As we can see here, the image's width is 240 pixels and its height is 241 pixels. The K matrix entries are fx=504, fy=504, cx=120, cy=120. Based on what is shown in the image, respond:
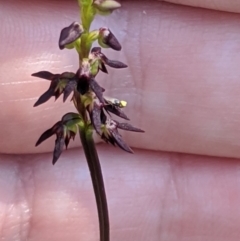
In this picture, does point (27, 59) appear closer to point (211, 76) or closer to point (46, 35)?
point (46, 35)

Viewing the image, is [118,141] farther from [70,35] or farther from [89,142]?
[70,35]

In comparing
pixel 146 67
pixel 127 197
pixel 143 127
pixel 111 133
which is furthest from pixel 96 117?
pixel 127 197

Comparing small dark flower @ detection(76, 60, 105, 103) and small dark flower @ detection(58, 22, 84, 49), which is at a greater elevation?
small dark flower @ detection(58, 22, 84, 49)

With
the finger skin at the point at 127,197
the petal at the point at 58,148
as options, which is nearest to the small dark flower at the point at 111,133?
the petal at the point at 58,148

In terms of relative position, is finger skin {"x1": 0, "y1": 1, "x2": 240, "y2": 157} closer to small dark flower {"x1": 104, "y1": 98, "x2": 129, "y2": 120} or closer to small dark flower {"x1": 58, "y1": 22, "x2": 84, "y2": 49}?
small dark flower {"x1": 104, "y1": 98, "x2": 129, "y2": 120}

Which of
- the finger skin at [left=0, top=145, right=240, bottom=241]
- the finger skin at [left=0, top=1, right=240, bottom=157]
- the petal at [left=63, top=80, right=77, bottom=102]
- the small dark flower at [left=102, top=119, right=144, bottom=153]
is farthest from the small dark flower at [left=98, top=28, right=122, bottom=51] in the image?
the finger skin at [left=0, top=145, right=240, bottom=241]

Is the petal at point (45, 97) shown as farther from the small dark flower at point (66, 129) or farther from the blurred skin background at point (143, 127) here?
the blurred skin background at point (143, 127)

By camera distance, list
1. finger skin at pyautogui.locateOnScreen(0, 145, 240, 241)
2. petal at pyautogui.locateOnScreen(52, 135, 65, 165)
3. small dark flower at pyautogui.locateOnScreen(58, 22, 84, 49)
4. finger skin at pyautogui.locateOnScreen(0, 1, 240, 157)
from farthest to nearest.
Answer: finger skin at pyautogui.locateOnScreen(0, 145, 240, 241)
finger skin at pyautogui.locateOnScreen(0, 1, 240, 157)
petal at pyautogui.locateOnScreen(52, 135, 65, 165)
small dark flower at pyautogui.locateOnScreen(58, 22, 84, 49)
